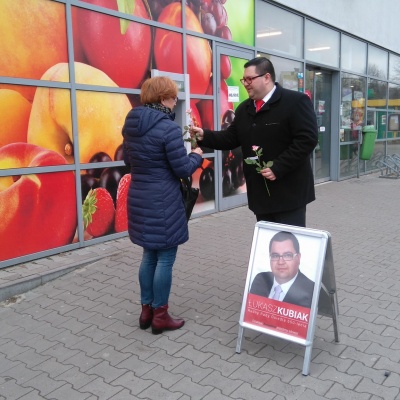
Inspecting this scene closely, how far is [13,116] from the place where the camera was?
475cm

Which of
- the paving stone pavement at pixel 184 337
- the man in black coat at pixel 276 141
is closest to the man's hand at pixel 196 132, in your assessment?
the man in black coat at pixel 276 141

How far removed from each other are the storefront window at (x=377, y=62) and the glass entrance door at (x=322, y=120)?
229cm

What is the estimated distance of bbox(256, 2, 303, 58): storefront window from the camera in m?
8.73

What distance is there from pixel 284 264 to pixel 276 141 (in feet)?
2.80

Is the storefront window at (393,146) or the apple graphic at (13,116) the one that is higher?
the apple graphic at (13,116)

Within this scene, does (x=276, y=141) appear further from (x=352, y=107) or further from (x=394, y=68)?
(x=394, y=68)

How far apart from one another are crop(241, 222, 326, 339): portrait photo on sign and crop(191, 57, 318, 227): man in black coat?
0.28 metres

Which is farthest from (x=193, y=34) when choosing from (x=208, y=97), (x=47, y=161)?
(x=47, y=161)

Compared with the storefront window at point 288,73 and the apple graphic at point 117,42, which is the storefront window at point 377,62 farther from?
the apple graphic at point 117,42

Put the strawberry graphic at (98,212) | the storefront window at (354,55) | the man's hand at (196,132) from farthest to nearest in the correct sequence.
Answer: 1. the storefront window at (354,55)
2. the strawberry graphic at (98,212)
3. the man's hand at (196,132)

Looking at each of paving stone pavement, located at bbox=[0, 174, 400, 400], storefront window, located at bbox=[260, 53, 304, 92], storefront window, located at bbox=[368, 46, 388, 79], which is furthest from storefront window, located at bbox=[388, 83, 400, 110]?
paving stone pavement, located at bbox=[0, 174, 400, 400]

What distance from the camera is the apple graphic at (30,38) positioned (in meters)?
4.66

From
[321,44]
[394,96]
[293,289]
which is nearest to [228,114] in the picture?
[321,44]

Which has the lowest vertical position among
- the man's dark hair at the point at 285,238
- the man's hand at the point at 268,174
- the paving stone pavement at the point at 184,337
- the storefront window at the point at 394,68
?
the paving stone pavement at the point at 184,337
